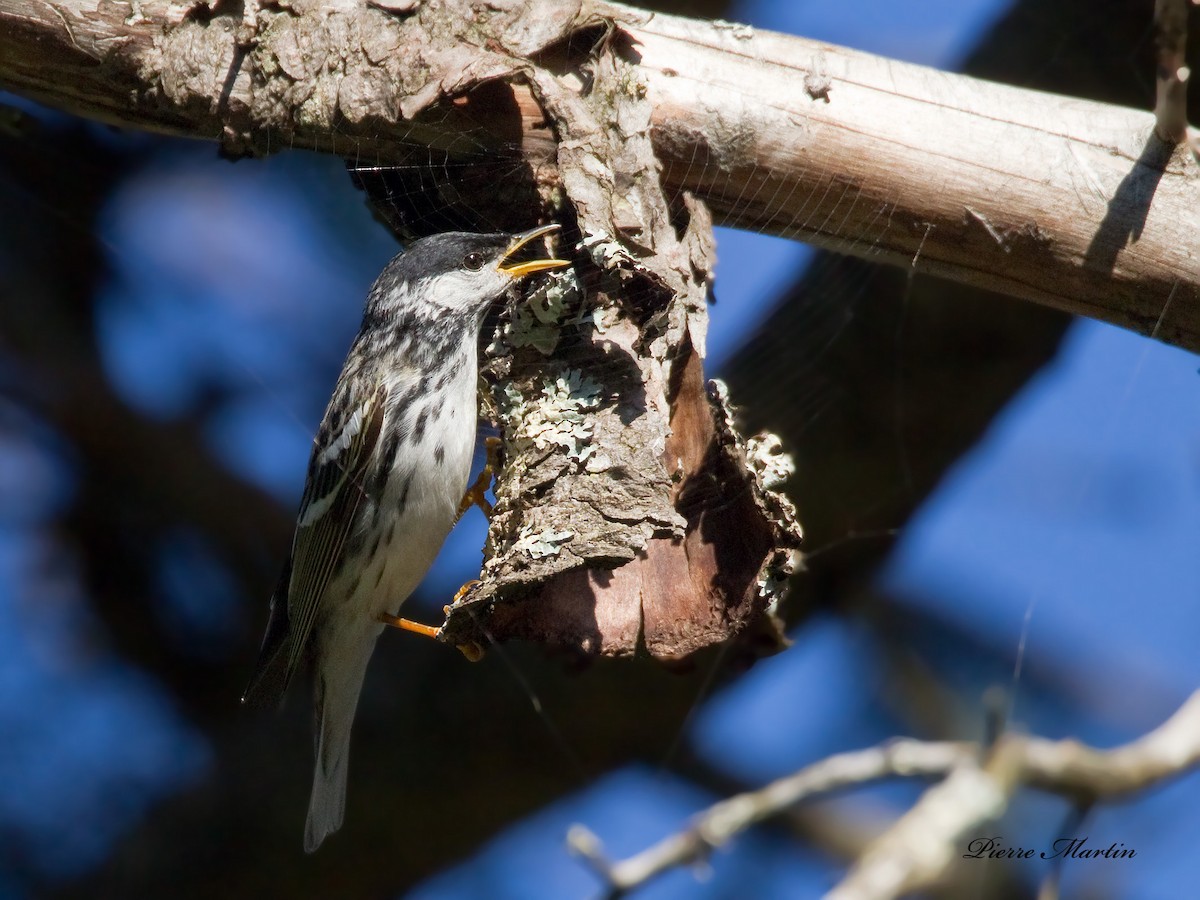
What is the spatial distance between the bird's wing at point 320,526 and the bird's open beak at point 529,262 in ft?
1.93

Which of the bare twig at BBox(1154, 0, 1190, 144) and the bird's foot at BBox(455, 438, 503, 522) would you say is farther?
the bird's foot at BBox(455, 438, 503, 522)

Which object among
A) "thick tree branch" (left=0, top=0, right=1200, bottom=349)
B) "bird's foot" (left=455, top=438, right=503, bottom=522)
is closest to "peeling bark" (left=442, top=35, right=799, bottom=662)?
"thick tree branch" (left=0, top=0, right=1200, bottom=349)

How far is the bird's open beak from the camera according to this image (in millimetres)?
2988

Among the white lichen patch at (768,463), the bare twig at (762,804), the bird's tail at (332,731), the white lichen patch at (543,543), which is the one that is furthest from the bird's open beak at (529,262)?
the bare twig at (762,804)

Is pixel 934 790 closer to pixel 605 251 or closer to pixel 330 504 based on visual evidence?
pixel 605 251

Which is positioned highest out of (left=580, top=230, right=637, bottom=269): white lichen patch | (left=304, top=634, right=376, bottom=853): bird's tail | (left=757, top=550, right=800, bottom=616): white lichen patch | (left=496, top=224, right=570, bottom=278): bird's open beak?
(left=580, top=230, right=637, bottom=269): white lichen patch

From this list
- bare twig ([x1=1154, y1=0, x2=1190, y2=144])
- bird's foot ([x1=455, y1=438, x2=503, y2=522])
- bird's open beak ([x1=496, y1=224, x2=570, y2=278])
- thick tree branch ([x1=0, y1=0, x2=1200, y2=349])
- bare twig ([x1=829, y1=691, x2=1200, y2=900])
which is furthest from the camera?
bird's foot ([x1=455, y1=438, x2=503, y2=522])

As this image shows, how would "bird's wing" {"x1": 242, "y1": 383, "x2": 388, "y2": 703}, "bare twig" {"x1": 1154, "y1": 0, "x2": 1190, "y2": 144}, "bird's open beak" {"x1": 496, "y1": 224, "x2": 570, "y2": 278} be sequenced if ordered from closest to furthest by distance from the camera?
"bare twig" {"x1": 1154, "y1": 0, "x2": 1190, "y2": 144} → "bird's open beak" {"x1": 496, "y1": 224, "x2": 570, "y2": 278} → "bird's wing" {"x1": 242, "y1": 383, "x2": 388, "y2": 703}

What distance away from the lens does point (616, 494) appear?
2510 millimetres

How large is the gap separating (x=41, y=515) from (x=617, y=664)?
2.58 metres

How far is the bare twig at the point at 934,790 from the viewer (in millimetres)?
1170

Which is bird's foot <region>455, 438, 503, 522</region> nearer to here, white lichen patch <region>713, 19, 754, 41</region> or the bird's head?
the bird's head

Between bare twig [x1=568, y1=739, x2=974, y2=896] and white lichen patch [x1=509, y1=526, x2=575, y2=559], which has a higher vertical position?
bare twig [x1=568, y1=739, x2=974, y2=896]

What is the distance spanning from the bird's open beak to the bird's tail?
134 centimetres
